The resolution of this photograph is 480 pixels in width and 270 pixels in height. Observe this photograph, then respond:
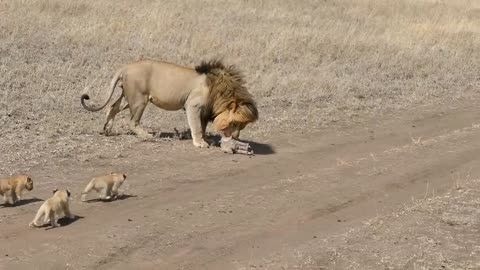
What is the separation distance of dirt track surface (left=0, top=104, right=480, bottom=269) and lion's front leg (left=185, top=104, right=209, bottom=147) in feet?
0.57

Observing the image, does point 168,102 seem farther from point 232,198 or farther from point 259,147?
Result: point 232,198

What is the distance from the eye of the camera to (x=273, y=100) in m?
14.4

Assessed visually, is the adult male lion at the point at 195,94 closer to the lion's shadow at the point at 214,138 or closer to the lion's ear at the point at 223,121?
the lion's ear at the point at 223,121

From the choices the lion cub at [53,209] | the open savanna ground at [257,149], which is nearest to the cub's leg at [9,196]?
the open savanna ground at [257,149]

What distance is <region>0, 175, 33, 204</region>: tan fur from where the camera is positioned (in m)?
7.73

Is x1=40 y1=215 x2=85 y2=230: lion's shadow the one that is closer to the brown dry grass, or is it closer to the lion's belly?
the brown dry grass

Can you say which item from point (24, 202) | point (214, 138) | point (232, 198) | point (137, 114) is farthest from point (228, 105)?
point (24, 202)

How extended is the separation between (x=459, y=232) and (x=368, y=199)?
129 cm

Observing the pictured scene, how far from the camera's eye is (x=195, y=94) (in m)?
11.0

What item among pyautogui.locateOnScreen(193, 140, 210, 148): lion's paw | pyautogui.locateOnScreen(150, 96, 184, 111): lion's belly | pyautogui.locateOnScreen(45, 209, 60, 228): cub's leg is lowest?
pyautogui.locateOnScreen(193, 140, 210, 148): lion's paw

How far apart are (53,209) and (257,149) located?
14.6 ft

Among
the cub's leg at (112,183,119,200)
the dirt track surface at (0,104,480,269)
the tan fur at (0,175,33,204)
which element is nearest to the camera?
the dirt track surface at (0,104,480,269)

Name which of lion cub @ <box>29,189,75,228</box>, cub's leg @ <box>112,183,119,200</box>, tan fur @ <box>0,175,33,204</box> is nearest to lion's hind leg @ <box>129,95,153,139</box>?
cub's leg @ <box>112,183,119,200</box>

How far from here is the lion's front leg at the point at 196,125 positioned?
10.9 meters
